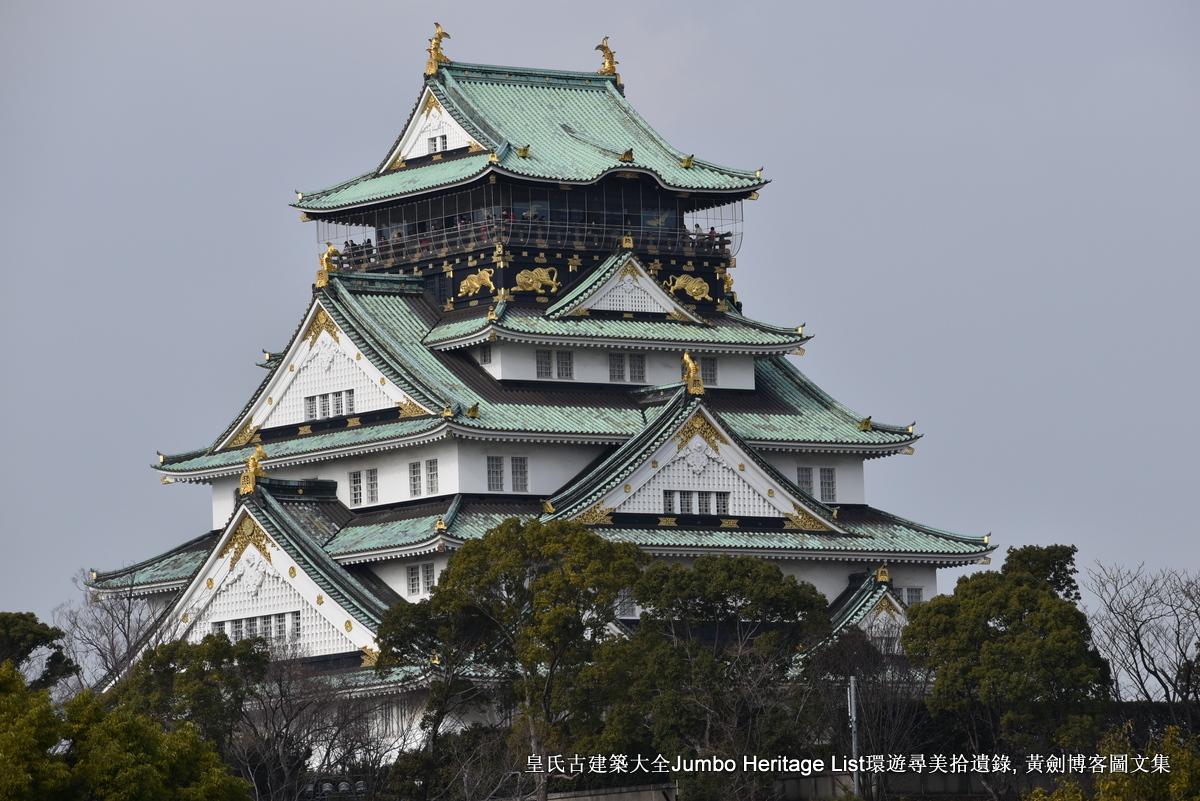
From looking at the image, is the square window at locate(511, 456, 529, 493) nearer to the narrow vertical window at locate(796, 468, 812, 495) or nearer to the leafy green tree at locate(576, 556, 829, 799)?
the narrow vertical window at locate(796, 468, 812, 495)

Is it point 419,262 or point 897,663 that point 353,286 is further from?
point 897,663

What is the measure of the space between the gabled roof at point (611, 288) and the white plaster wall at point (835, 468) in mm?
5017

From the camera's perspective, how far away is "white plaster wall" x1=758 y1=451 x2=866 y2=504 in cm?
9438

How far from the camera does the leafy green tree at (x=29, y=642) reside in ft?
274

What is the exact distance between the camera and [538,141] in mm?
97062

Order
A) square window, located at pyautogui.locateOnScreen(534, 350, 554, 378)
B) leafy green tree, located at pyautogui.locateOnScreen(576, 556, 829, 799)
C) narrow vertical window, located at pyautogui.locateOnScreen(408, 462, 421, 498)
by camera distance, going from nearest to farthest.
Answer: leafy green tree, located at pyautogui.locateOnScreen(576, 556, 829, 799) < narrow vertical window, located at pyautogui.locateOnScreen(408, 462, 421, 498) < square window, located at pyautogui.locateOnScreen(534, 350, 554, 378)

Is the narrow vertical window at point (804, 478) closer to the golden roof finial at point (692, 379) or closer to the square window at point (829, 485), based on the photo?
the square window at point (829, 485)

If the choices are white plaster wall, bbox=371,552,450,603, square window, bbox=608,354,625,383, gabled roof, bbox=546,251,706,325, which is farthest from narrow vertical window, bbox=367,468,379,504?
square window, bbox=608,354,625,383

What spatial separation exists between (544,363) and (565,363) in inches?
30.2

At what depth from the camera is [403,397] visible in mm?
89312

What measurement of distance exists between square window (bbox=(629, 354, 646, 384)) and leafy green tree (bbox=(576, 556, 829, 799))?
1450 cm

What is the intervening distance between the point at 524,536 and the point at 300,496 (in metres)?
14.5

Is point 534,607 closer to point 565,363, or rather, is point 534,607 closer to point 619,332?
point 565,363

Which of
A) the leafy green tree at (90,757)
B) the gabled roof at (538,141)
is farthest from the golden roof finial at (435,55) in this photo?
the leafy green tree at (90,757)
